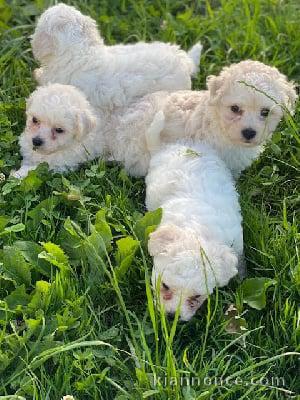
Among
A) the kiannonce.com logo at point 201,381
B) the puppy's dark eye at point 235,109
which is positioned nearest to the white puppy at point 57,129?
the puppy's dark eye at point 235,109

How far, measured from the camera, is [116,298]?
10.5 feet

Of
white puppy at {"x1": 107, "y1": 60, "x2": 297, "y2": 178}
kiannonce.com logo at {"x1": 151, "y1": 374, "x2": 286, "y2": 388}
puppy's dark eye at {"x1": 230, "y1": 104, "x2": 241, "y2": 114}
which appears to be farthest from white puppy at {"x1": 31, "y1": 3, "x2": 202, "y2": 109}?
kiannonce.com logo at {"x1": 151, "y1": 374, "x2": 286, "y2": 388}

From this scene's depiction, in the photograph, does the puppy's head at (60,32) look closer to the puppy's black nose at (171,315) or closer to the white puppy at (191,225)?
the white puppy at (191,225)

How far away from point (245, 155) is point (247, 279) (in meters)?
1.00

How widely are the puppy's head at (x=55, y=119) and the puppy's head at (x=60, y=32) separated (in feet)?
1.58

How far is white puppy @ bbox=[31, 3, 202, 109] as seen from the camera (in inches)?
170

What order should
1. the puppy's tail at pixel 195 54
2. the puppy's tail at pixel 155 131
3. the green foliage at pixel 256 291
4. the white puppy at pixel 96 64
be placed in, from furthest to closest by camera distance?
the puppy's tail at pixel 195 54
the white puppy at pixel 96 64
the puppy's tail at pixel 155 131
the green foliage at pixel 256 291

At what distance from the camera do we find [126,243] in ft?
10.7

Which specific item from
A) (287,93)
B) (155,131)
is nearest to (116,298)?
(155,131)

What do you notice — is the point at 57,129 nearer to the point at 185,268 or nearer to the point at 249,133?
the point at 249,133

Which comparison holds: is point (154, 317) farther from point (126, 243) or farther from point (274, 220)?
point (274, 220)

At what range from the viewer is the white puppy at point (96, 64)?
4.33 meters

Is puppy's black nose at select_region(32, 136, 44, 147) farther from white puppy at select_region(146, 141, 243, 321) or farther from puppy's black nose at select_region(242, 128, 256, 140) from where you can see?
puppy's black nose at select_region(242, 128, 256, 140)

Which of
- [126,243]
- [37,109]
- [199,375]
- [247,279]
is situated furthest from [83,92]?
[199,375]
